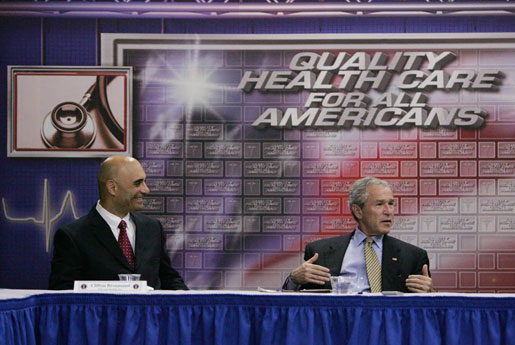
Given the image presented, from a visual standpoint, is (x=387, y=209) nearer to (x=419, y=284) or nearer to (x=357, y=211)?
(x=357, y=211)

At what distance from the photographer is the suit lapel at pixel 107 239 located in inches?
151

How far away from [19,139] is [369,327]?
2.98 m

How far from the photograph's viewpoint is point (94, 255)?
3.81m

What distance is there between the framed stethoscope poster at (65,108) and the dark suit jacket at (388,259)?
61.3 inches

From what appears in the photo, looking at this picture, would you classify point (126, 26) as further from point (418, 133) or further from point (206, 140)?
point (418, 133)

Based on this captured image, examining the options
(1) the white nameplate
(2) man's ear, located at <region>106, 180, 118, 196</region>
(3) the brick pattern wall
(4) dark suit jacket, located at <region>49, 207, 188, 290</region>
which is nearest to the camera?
(1) the white nameplate

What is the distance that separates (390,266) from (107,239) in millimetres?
1516

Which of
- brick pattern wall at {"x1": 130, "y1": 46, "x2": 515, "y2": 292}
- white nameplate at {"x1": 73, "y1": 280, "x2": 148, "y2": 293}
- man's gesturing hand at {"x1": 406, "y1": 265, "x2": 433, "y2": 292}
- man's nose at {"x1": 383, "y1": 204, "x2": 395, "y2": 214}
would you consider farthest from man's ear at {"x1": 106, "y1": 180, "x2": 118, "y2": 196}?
man's gesturing hand at {"x1": 406, "y1": 265, "x2": 433, "y2": 292}

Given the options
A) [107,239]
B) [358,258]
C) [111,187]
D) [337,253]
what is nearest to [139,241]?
[107,239]

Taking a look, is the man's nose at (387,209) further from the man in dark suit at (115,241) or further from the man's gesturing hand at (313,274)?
the man in dark suit at (115,241)

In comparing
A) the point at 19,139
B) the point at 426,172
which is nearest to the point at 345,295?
the point at 426,172

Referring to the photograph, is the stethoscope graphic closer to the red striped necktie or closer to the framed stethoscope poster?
the framed stethoscope poster

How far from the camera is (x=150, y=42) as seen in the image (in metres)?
4.86

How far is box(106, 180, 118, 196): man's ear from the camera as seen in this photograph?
4.05 meters
